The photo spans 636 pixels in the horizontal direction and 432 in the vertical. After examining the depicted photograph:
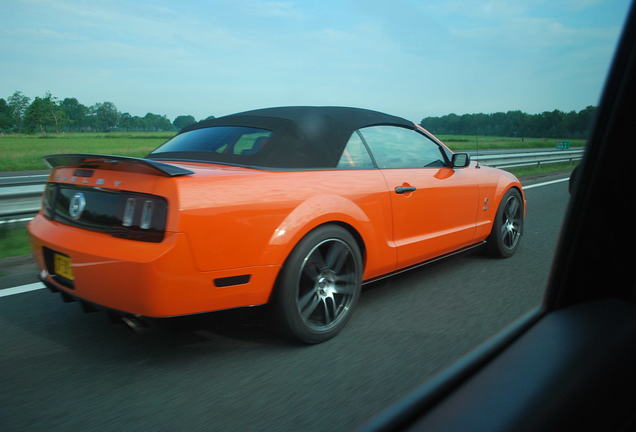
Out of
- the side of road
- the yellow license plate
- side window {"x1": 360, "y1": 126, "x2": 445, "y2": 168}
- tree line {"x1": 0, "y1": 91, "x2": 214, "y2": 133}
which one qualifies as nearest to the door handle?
side window {"x1": 360, "y1": 126, "x2": 445, "y2": 168}

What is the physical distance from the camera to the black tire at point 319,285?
278cm

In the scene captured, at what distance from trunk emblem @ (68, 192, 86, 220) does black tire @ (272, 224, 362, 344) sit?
1.16 metres

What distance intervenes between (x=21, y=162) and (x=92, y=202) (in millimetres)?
26515

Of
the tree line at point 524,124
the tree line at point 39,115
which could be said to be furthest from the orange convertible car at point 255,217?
the tree line at point 39,115

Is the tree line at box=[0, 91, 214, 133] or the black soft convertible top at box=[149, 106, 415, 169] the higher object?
the black soft convertible top at box=[149, 106, 415, 169]

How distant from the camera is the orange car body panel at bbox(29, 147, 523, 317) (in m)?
2.39

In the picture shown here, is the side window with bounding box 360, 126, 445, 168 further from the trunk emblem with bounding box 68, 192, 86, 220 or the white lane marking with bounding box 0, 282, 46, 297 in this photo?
the white lane marking with bounding box 0, 282, 46, 297

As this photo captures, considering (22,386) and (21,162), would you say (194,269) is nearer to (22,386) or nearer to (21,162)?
(22,386)

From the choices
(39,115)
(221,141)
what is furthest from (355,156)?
(39,115)

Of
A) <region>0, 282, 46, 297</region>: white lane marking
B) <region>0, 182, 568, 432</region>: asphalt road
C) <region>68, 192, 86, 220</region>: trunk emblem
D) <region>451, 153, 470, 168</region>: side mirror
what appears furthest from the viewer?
<region>451, 153, 470, 168</region>: side mirror

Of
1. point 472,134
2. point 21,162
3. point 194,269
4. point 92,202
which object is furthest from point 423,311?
point 21,162

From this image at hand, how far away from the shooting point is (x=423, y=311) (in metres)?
3.45

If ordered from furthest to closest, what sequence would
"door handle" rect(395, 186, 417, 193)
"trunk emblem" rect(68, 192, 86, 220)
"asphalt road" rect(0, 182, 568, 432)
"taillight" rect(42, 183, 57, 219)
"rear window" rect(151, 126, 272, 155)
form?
"door handle" rect(395, 186, 417, 193) → "rear window" rect(151, 126, 272, 155) → "taillight" rect(42, 183, 57, 219) → "trunk emblem" rect(68, 192, 86, 220) → "asphalt road" rect(0, 182, 568, 432)

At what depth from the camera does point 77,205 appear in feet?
9.16
